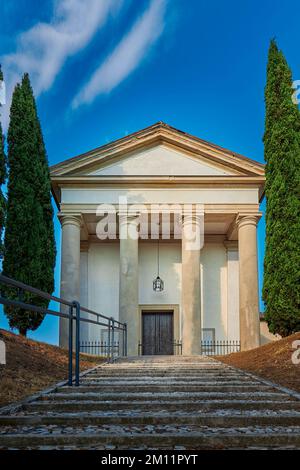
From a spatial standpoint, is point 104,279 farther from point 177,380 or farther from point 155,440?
point 155,440

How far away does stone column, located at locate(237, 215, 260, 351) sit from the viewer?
17812 mm

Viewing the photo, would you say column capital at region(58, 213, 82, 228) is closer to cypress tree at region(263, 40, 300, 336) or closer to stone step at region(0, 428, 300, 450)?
cypress tree at region(263, 40, 300, 336)

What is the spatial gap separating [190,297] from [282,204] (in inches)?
186

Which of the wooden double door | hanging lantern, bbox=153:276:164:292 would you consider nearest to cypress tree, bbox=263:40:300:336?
hanging lantern, bbox=153:276:164:292

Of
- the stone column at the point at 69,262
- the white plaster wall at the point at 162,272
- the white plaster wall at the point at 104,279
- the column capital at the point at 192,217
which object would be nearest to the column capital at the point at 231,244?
the white plaster wall at the point at 162,272

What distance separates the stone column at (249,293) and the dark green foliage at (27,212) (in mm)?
6714

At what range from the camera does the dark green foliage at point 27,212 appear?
651 inches

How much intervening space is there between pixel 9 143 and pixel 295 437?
15989mm

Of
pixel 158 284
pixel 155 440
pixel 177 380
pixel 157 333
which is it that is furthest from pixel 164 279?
pixel 155 440

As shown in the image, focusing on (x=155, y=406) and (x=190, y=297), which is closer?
(x=155, y=406)

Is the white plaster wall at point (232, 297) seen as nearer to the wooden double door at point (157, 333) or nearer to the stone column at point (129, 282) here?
the wooden double door at point (157, 333)

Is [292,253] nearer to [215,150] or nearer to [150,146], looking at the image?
[215,150]

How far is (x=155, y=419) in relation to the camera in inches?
151

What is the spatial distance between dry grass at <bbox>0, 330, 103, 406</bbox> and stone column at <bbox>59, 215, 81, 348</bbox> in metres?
6.27
